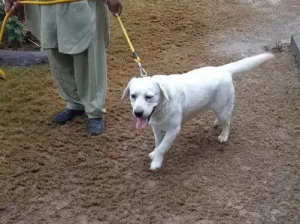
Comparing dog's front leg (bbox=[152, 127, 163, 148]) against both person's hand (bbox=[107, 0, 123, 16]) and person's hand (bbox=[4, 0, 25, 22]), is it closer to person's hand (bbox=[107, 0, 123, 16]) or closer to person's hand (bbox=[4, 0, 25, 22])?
person's hand (bbox=[107, 0, 123, 16])

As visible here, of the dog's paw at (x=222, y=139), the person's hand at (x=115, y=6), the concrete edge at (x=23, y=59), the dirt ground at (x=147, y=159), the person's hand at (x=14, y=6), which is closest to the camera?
the dirt ground at (x=147, y=159)

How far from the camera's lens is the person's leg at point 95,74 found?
336 cm

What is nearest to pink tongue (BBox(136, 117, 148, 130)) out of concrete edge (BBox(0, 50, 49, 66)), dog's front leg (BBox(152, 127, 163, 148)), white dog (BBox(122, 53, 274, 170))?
white dog (BBox(122, 53, 274, 170))

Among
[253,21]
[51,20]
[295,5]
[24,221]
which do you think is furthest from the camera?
[295,5]

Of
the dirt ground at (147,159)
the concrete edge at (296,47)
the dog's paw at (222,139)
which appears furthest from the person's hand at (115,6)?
the concrete edge at (296,47)

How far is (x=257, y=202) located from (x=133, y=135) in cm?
106

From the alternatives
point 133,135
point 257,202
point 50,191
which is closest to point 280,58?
point 133,135

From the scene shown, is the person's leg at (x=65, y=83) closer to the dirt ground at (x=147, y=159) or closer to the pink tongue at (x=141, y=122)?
the dirt ground at (x=147, y=159)

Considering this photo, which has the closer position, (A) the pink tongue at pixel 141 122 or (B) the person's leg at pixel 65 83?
(A) the pink tongue at pixel 141 122

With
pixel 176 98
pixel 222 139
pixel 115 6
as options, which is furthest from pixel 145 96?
pixel 222 139

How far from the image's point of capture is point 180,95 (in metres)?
3.03

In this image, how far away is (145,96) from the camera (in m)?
2.81

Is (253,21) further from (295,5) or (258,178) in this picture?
(258,178)

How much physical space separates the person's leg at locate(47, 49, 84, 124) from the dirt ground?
3.7 inches
